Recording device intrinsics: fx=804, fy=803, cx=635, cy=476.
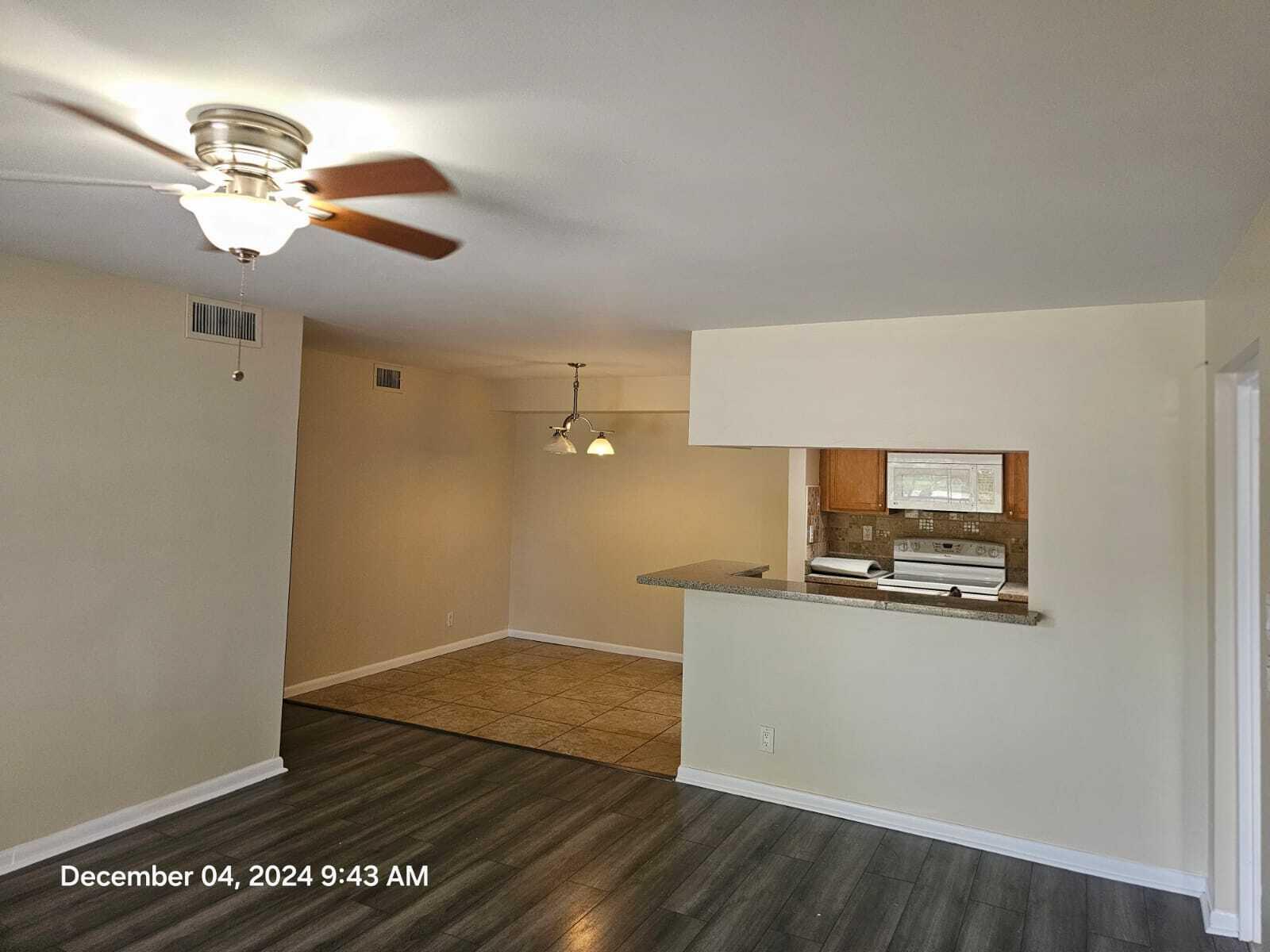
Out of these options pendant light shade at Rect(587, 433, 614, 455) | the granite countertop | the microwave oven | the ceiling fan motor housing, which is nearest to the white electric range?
the microwave oven

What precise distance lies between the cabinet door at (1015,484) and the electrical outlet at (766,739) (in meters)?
2.56

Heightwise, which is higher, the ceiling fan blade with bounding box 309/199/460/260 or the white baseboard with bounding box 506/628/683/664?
the ceiling fan blade with bounding box 309/199/460/260

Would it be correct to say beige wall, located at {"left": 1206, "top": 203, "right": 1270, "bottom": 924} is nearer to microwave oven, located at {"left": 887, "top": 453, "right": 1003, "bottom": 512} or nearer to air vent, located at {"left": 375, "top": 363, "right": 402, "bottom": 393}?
microwave oven, located at {"left": 887, "top": 453, "right": 1003, "bottom": 512}

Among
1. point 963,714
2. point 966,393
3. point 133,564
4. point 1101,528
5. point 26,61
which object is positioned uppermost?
point 26,61

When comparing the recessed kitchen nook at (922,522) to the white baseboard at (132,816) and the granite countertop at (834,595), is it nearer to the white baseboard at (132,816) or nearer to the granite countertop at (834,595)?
the granite countertop at (834,595)

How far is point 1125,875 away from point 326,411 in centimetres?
531

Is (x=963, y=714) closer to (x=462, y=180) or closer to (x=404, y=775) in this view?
(x=404, y=775)

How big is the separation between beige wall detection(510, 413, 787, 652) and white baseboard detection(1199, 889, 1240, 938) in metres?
3.82

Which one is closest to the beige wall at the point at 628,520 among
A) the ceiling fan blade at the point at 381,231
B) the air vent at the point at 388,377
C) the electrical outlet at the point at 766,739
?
the air vent at the point at 388,377

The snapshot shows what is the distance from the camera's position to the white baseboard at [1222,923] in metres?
2.86

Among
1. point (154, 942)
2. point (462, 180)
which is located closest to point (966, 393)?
point (462, 180)

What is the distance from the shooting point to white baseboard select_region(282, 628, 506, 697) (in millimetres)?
5652

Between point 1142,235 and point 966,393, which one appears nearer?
point 1142,235

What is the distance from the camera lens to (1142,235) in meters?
2.41
